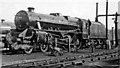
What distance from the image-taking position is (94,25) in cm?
2409

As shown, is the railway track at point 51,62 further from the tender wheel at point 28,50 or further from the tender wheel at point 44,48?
the tender wheel at point 44,48

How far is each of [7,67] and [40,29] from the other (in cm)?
841

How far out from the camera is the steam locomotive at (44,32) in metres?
15.1

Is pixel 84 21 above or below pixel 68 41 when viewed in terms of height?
above

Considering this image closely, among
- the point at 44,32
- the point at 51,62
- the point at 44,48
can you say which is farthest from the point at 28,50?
the point at 51,62

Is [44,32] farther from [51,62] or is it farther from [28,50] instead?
[51,62]

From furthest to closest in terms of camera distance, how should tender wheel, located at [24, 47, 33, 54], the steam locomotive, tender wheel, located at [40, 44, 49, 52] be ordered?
tender wheel, located at [40, 44, 49, 52], the steam locomotive, tender wheel, located at [24, 47, 33, 54]

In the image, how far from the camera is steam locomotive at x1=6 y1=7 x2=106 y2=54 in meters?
15.1

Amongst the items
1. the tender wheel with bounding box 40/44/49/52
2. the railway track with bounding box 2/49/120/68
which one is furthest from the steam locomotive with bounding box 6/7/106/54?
the railway track with bounding box 2/49/120/68

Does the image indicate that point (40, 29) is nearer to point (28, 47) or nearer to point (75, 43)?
point (28, 47)

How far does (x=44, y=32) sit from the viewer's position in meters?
16.3

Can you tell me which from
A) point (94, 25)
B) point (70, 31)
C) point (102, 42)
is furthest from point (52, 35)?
point (102, 42)

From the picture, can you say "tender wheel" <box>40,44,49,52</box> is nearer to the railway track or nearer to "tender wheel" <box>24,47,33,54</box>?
"tender wheel" <box>24,47,33,54</box>

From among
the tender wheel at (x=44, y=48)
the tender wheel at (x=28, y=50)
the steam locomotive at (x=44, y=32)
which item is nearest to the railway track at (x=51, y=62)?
the tender wheel at (x=28, y=50)
